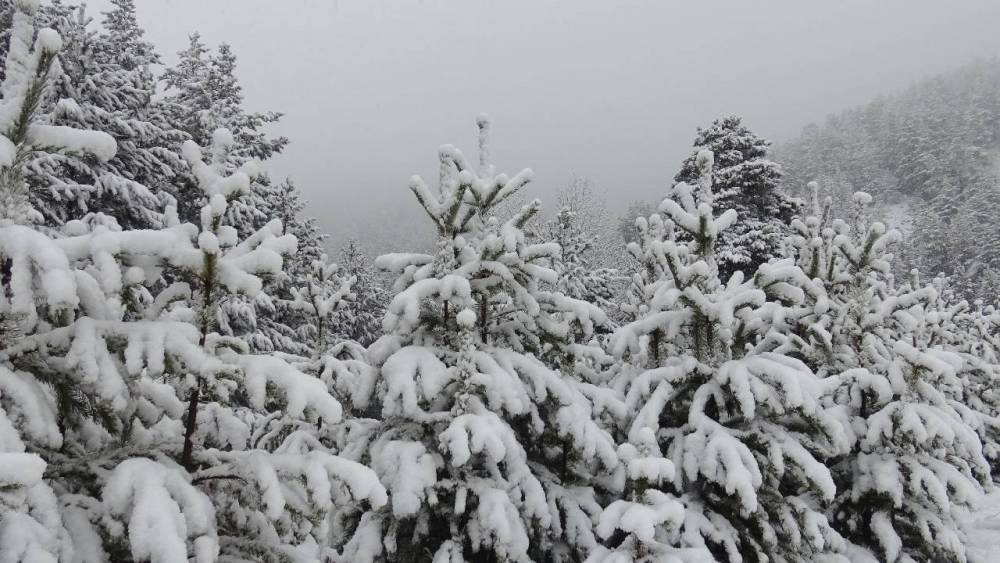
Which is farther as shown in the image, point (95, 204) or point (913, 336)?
point (95, 204)

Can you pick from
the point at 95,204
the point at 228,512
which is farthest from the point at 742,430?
the point at 95,204

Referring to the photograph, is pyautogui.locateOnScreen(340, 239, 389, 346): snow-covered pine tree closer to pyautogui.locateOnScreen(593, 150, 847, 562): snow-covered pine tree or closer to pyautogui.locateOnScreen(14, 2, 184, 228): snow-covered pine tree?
pyautogui.locateOnScreen(14, 2, 184, 228): snow-covered pine tree

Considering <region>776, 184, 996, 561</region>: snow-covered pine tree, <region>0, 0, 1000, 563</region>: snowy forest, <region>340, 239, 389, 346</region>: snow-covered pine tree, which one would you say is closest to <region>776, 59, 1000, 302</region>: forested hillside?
<region>340, 239, 389, 346</region>: snow-covered pine tree

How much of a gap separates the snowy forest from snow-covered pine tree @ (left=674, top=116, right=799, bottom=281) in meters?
10.3

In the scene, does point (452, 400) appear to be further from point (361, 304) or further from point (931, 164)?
point (931, 164)

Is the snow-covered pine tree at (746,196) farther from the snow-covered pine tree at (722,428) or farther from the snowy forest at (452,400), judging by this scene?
the snow-covered pine tree at (722,428)

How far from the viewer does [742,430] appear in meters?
5.28

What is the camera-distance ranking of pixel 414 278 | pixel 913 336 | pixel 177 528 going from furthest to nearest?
pixel 913 336 < pixel 414 278 < pixel 177 528

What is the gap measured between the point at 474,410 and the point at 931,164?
98845mm

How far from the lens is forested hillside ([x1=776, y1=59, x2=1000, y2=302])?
57.3 meters

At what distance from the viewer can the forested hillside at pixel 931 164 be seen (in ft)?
188

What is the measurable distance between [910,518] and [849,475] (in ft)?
2.27

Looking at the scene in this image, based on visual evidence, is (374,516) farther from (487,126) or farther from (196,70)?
(196,70)

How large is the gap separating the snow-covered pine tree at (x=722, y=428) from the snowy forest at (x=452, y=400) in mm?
29
